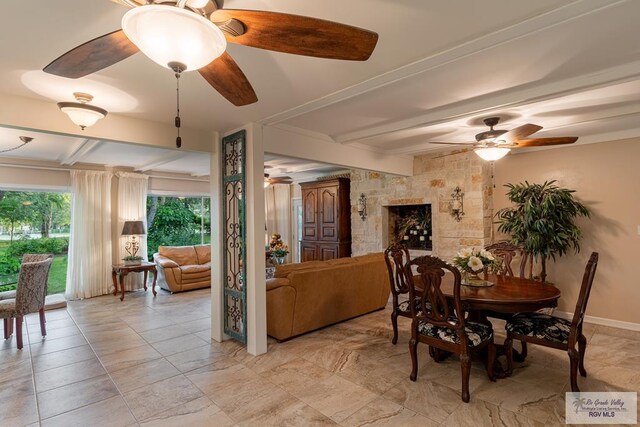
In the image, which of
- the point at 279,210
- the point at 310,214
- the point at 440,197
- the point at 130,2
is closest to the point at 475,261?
the point at 440,197

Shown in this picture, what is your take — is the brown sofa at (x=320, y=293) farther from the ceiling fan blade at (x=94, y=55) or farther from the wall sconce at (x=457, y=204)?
the ceiling fan blade at (x=94, y=55)

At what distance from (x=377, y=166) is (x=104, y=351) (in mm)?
4160

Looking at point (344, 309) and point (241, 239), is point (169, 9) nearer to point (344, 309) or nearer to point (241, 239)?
point (241, 239)

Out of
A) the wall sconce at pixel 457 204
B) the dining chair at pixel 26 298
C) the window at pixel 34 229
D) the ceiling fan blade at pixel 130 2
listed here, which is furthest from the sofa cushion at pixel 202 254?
the ceiling fan blade at pixel 130 2

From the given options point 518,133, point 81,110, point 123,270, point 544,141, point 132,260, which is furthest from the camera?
point 132,260

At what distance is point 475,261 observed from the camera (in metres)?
3.03

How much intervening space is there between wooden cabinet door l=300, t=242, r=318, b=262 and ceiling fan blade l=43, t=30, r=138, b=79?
580cm

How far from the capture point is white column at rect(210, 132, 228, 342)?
3.89 metres

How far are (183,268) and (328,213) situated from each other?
10.1ft

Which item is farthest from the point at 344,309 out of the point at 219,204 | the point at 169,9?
the point at 169,9

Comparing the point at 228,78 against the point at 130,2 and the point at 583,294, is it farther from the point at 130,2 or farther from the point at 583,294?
the point at 583,294

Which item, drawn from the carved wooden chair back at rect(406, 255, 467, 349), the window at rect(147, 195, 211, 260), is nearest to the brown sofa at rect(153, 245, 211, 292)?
the window at rect(147, 195, 211, 260)

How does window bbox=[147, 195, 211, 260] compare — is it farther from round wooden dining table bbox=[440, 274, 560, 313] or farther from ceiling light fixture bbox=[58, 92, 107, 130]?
round wooden dining table bbox=[440, 274, 560, 313]

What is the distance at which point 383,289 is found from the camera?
16.4ft
